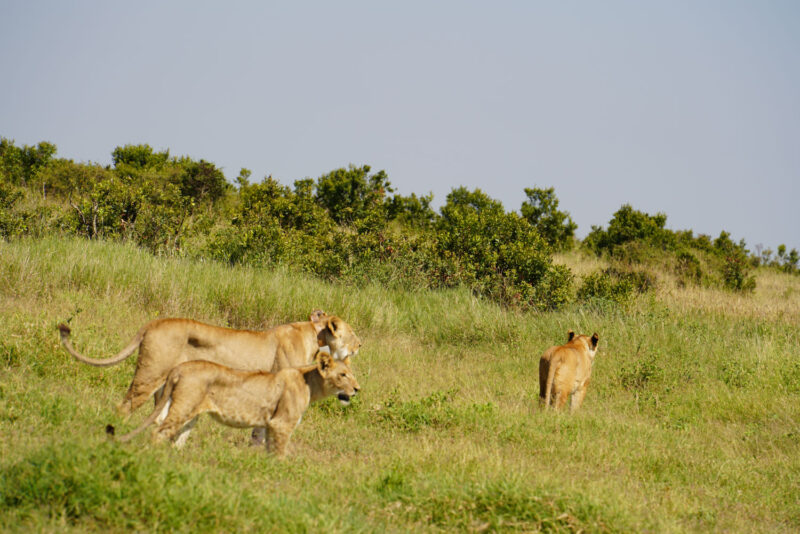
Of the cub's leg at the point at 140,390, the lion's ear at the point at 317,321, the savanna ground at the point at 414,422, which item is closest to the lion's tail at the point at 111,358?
the cub's leg at the point at 140,390

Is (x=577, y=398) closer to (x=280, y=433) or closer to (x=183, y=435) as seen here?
(x=280, y=433)

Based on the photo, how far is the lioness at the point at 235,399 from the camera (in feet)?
22.1

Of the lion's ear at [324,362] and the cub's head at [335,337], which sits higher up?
the cub's head at [335,337]

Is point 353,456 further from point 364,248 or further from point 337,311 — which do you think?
point 364,248

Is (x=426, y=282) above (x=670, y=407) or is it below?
above

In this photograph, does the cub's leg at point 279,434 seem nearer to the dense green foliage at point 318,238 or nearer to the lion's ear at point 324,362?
the lion's ear at point 324,362

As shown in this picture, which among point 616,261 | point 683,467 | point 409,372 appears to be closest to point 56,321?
point 409,372

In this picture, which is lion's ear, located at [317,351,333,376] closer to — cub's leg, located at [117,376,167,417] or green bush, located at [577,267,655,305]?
cub's leg, located at [117,376,167,417]

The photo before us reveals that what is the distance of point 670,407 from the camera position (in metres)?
11.4

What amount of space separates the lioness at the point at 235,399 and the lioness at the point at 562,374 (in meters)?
3.28

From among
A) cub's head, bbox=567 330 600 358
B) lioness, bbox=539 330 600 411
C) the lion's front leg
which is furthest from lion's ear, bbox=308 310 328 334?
cub's head, bbox=567 330 600 358

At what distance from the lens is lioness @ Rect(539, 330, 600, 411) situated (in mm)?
9742

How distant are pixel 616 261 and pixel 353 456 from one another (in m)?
20.2

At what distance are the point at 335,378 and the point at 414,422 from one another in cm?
201
